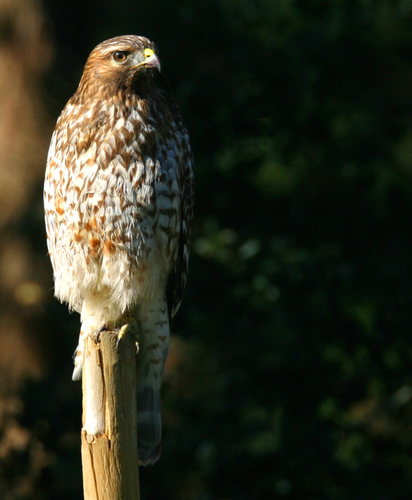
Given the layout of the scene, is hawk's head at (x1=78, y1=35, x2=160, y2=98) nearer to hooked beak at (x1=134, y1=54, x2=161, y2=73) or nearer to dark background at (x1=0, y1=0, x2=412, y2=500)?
hooked beak at (x1=134, y1=54, x2=161, y2=73)

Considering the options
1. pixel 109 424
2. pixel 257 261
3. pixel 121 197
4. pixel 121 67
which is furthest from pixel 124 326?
pixel 257 261

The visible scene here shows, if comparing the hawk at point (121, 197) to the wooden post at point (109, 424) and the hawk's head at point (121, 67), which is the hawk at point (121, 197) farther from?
the wooden post at point (109, 424)

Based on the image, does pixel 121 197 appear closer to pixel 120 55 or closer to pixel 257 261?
pixel 120 55

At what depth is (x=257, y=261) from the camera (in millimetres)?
4590

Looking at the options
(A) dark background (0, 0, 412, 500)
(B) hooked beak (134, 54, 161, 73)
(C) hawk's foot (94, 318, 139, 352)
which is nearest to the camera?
(B) hooked beak (134, 54, 161, 73)

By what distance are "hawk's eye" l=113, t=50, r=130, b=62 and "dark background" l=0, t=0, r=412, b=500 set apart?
55.4 inches

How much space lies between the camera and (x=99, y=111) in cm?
280

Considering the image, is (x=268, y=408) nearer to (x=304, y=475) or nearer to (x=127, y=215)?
(x=304, y=475)

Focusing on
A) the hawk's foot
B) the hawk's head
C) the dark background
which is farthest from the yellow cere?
the dark background

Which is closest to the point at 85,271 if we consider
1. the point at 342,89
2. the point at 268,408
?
the point at 268,408

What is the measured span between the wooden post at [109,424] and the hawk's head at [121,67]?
1.01 meters

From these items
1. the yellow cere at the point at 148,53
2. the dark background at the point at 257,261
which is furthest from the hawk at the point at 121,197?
the dark background at the point at 257,261

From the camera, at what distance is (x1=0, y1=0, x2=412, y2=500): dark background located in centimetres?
445

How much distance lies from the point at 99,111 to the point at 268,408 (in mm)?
2536
